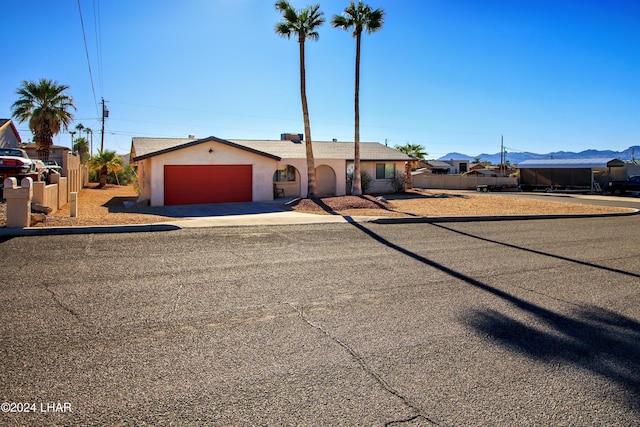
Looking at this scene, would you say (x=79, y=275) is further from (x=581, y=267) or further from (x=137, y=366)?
(x=581, y=267)

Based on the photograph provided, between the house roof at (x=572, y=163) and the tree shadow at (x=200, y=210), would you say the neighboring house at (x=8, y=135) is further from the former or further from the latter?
the house roof at (x=572, y=163)

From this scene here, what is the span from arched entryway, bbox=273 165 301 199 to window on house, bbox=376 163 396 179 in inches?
260

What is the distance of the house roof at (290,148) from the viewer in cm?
2468

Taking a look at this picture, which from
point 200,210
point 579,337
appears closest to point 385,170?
point 200,210

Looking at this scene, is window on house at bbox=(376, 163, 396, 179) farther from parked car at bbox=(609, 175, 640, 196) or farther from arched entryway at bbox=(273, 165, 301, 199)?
parked car at bbox=(609, 175, 640, 196)

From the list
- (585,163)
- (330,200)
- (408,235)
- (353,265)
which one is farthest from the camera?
(585,163)

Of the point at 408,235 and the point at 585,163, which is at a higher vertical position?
the point at 585,163

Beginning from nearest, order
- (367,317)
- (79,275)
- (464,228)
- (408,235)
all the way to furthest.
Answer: (367,317)
(79,275)
(408,235)
(464,228)

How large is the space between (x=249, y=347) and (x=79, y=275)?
4183 mm

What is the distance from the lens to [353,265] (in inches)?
348

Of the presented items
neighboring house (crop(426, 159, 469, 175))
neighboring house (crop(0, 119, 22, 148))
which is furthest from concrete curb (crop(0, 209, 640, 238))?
neighboring house (crop(426, 159, 469, 175))

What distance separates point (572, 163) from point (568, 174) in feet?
4.11

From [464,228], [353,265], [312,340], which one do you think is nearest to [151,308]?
[312,340]

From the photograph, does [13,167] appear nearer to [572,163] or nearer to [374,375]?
[374,375]
